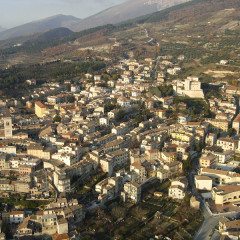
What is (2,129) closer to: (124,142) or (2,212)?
(124,142)

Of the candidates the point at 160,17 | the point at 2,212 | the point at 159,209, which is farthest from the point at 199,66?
the point at 160,17

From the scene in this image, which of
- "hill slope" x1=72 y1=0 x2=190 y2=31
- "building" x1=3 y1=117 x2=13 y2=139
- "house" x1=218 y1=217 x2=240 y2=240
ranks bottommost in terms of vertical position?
"hill slope" x1=72 y1=0 x2=190 y2=31

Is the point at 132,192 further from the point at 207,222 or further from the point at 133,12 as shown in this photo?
the point at 133,12

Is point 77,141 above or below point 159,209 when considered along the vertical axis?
above

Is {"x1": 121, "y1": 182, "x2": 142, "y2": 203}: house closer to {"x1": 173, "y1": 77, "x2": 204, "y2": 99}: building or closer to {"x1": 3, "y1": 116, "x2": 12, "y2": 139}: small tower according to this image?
{"x1": 3, "y1": 116, "x2": 12, "y2": 139}: small tower

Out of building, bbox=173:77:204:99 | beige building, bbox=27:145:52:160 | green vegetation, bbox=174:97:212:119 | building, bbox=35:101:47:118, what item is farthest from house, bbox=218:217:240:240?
building, bbox=173:77:204:99

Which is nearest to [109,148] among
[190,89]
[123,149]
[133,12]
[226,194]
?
[123,149]
